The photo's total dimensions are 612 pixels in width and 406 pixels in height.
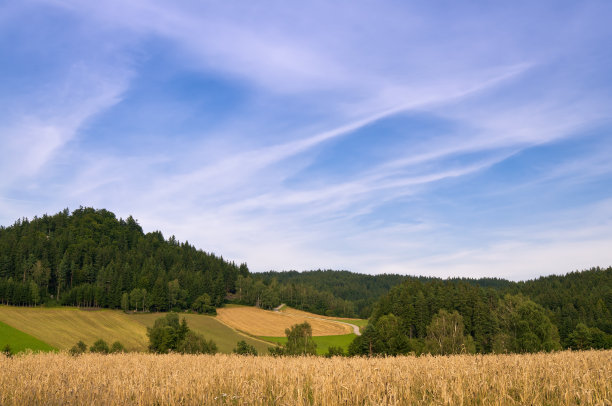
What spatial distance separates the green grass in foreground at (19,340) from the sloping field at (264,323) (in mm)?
57605

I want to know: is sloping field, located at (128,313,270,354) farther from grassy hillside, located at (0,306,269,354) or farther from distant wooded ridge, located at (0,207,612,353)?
distant wooded ridge, located at (0,207,612,353)

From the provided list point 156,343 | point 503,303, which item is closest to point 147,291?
point 156,343

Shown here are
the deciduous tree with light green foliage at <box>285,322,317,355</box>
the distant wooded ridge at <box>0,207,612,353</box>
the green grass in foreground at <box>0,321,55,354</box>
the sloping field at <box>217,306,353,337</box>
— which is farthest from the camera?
the sloping field at <box>217,306,353,337</box>

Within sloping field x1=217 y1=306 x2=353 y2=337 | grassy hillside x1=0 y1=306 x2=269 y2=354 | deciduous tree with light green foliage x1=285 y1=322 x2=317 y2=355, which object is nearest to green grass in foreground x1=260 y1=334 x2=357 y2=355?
sloping field x1=217 y1=306 x2=353 y2=337

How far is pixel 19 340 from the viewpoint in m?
76.6

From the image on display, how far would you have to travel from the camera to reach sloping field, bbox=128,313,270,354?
100 metres

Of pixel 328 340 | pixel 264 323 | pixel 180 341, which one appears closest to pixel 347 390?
pixel 180 341

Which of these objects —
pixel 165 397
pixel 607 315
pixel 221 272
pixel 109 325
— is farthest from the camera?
pixel 221 272

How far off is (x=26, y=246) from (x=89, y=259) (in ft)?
86.3

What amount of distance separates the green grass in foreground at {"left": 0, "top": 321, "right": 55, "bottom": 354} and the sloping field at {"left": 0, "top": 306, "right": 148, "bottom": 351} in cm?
158

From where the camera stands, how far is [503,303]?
99312mm

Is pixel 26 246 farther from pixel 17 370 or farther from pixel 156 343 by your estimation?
pixel 17 370

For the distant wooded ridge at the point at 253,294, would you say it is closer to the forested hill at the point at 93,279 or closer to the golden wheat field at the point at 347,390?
the forested hill at the point at 93,279

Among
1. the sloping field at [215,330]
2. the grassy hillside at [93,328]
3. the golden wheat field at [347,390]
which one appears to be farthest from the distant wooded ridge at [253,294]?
the golden wheat field at [347,390]
